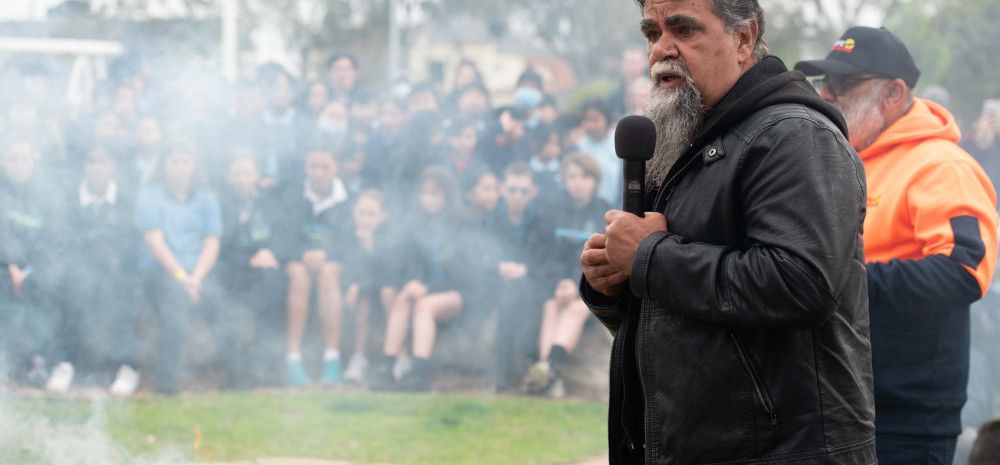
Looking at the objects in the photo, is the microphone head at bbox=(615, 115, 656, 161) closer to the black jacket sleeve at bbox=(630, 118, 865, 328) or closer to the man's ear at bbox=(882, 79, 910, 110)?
the black jacket sleeve at bbox=(630, 118, 865, 328)

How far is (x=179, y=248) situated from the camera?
6.97 meters

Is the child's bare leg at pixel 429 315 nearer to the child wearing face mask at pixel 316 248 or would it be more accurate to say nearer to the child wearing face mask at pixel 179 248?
the child wearing face mask at pixel 316 248

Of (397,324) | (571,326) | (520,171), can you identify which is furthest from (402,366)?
(520,171)

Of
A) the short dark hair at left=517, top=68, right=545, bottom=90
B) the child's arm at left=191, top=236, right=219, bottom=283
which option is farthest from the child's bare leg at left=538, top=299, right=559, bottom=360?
the short dark hair at left=517, top=68, right=545, bottom=90

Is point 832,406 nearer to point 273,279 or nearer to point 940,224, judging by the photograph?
point 940,224

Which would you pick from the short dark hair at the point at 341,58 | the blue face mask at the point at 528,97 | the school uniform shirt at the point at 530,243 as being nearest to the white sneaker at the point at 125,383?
the school uniform shirt at the point at 530,243

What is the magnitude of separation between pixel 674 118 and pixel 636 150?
0.10 metres

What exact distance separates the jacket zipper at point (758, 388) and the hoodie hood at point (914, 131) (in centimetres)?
139

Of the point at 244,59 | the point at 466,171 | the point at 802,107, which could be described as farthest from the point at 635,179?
the point at 244,59

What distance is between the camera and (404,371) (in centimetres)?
693

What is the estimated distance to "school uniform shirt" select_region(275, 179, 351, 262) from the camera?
7.29 metres

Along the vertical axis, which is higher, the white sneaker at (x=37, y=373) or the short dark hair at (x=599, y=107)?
the short dark hair at (x=599, y=107)

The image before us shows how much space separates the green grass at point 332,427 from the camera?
5.14 meters

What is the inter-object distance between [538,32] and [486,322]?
18626mm
